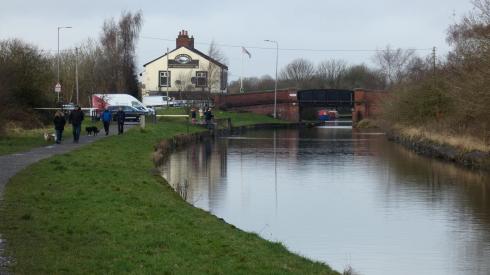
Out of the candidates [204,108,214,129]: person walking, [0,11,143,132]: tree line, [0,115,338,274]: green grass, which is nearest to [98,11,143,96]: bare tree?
[0,11,143,132]: tree line

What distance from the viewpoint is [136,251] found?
38.9ft

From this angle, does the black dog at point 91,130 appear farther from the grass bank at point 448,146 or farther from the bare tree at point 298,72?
the bare tree at point 298,72

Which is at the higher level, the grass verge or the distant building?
the distant building

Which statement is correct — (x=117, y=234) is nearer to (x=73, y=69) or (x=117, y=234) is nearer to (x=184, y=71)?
(x=73, y=69)

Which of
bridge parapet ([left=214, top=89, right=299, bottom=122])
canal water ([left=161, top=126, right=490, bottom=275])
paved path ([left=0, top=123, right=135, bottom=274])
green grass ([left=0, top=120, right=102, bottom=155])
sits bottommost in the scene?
canal water ([left=161, top=126, right=490, bottom=275])

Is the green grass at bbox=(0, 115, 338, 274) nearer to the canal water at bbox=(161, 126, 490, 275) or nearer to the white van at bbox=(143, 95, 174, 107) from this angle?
the canal water at bbox=(161, 126, 490, 275)

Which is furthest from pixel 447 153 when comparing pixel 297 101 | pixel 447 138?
pixel 297 101

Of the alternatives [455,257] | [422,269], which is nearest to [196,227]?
[422,269]

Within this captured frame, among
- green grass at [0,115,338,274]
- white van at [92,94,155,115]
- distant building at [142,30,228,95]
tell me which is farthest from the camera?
distant building at [142,30,228,95]

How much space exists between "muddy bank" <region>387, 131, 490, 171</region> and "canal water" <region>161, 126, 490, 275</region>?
78 cm

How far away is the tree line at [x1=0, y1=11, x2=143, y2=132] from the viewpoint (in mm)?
45469

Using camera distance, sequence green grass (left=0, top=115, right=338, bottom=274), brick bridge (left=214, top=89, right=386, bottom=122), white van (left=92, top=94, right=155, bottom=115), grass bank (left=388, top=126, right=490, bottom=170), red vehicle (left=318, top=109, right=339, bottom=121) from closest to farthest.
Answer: green grass (left=0, top=115, right=338, bottom=274) < grass bank (left=388, top=126, right=490, bottom=170) < white van (left=92, top=94, right=155, bottom=115) < brick bridge (left=214, top=89, right=386, bottom=122) < red vehicle (left=318, top=109, right=339, bottom=121)

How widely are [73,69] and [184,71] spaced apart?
32.8m

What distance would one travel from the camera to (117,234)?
13.2 metres
